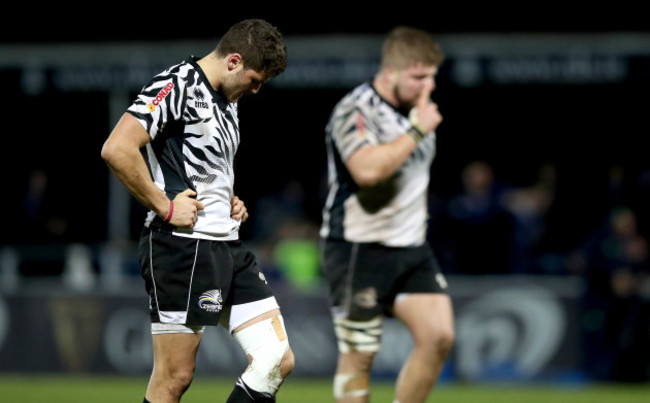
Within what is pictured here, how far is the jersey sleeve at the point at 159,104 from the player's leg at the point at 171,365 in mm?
915

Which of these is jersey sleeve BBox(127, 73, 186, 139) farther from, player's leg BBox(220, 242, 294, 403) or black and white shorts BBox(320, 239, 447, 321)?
black and white shorts BBox(320, 239, 447, 321)

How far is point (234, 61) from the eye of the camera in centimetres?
536

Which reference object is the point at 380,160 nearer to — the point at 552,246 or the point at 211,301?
the point at 211,301

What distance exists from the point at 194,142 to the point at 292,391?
6034mm

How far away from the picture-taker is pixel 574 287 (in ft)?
39.6

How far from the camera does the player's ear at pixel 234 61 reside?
535cm

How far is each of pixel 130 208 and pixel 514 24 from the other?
269 inches

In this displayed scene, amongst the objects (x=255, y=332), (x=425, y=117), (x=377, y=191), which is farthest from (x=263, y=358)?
(x=425, y=117)

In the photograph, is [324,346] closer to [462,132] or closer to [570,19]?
[462,132]

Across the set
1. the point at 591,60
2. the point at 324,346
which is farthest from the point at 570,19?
the point at 324,346

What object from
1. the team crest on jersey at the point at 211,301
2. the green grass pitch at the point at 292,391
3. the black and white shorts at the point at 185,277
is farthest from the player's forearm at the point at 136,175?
the green grass pitch at the point at 292,391

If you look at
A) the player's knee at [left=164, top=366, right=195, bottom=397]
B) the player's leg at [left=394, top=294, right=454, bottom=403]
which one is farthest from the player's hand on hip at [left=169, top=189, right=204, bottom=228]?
the player's leg at [left=394, top=294, right=454, bottom=403]

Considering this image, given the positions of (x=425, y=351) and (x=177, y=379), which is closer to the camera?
(x=177, y=379)

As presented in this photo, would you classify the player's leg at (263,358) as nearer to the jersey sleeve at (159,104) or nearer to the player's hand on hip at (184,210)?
the player's hand on hip at (184,210)
